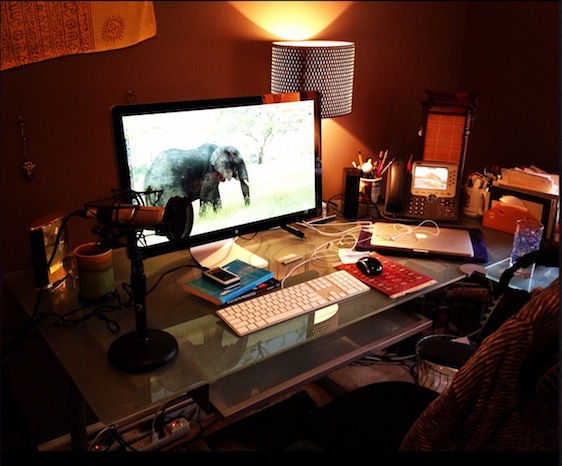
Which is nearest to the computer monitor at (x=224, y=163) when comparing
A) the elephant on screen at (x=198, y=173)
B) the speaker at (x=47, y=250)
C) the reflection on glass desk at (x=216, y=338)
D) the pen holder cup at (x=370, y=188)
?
the elephant on screen at (x=198, y=173)

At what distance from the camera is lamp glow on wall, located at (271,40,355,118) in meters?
1.57

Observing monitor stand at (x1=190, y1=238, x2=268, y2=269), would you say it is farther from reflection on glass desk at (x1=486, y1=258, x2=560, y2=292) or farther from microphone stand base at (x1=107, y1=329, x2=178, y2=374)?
reflection on glass desk at (x1=486, y1=258, x2=560, y2=292)

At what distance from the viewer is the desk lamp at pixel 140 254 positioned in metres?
1.00

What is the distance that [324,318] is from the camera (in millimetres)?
1219

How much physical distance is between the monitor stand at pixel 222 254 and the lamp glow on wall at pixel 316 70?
1.56 feet

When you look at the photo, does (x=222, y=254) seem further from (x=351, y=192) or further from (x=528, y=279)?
(x=528, y=279)

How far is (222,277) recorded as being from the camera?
129 cm

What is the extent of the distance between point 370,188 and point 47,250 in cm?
105

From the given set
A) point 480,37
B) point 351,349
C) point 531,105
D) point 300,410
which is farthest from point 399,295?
point 480,37

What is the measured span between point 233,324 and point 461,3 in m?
1.71

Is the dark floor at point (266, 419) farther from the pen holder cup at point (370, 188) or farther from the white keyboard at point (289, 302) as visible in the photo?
the pen holder cup at point (370, 188)

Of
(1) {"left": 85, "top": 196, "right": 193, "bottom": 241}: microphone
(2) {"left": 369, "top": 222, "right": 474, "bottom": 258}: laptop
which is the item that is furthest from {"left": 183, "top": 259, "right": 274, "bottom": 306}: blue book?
(2) {"left": 369, "top": 222, "right": 474, "bottom": 258}: laptop

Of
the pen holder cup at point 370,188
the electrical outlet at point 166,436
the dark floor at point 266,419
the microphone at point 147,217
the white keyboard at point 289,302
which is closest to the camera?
the microphone at point 147,217

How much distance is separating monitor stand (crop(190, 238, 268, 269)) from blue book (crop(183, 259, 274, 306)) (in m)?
0.07
